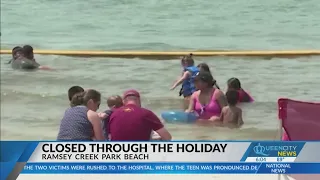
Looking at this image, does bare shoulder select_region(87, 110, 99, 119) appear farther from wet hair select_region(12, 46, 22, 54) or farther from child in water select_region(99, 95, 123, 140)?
wet hair select_region(12, 46, 22, 54)

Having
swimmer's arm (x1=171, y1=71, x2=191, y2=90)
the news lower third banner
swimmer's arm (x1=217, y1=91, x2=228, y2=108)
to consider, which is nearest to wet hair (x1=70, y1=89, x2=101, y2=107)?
the news lower third banner

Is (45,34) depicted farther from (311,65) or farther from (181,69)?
(311,65)

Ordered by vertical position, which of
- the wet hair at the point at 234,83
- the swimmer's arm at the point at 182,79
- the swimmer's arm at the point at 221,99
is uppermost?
the swimmer's arm at the point at 182,79

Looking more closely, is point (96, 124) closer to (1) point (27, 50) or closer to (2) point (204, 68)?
(1) point (27, 50)

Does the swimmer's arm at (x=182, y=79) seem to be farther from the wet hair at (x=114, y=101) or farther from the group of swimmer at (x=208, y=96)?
the wet hair at (x=114, y=101)

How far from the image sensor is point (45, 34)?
450 cm

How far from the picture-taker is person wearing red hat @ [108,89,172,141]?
4.05m

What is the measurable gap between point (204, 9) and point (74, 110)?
3.80 feet

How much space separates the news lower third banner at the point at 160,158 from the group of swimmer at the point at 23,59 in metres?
0.89

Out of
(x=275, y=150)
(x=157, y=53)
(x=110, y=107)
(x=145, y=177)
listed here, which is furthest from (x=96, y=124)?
(x=275, y=150)

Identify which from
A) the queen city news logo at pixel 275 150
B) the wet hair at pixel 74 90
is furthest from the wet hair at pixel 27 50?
the queen city news logo at pixel 275 150

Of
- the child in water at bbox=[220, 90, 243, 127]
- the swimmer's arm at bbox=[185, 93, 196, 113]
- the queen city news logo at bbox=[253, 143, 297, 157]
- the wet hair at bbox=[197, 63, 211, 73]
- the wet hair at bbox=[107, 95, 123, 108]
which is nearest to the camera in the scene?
the queen city news logo at bbox=[253, 143, 297, 157]

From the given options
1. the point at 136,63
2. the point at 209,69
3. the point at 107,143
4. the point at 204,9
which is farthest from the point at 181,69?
the point at 107,143

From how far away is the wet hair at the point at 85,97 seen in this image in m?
4.22
